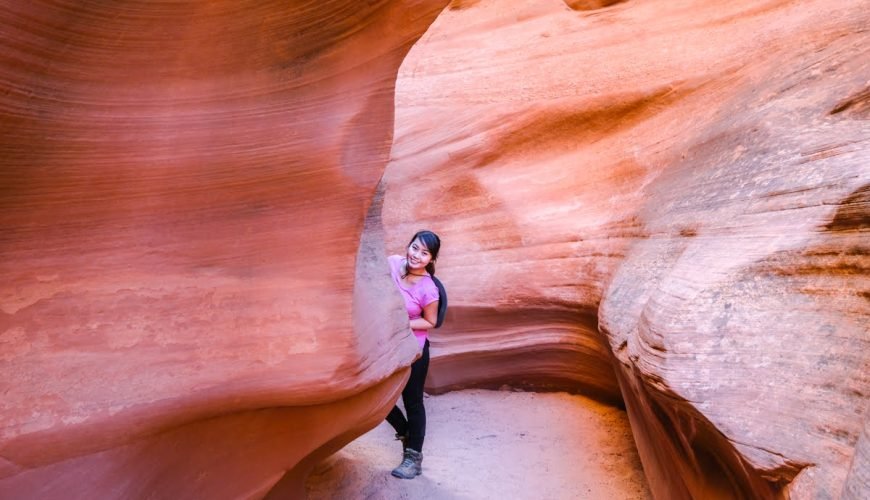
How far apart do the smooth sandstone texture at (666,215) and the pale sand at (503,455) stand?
0.74 ft

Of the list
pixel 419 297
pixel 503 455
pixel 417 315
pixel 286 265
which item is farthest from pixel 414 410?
pixel 286 265

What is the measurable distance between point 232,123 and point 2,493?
1.32 metres

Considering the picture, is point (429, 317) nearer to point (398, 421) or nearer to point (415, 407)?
point (415, 407)

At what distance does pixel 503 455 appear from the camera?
153 inches

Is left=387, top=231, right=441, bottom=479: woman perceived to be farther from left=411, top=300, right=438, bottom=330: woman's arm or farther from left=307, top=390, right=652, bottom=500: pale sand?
left=307, top=390, right=652, bottom=500: pale sand

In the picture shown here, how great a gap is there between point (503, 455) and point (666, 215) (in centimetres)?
177

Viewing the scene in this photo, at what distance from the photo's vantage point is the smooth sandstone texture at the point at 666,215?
5.74 feet

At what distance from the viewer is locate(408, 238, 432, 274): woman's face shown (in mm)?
3486

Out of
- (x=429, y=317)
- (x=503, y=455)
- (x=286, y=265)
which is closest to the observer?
(x=286, y=265)

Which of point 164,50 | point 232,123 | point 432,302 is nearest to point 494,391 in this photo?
point 432,302

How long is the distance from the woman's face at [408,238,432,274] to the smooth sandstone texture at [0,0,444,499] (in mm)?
932

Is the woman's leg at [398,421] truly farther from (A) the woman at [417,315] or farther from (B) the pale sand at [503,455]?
(B) the pale sand at [503,455]

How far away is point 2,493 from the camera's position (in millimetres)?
1777

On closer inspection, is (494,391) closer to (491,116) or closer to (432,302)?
(432,302)
